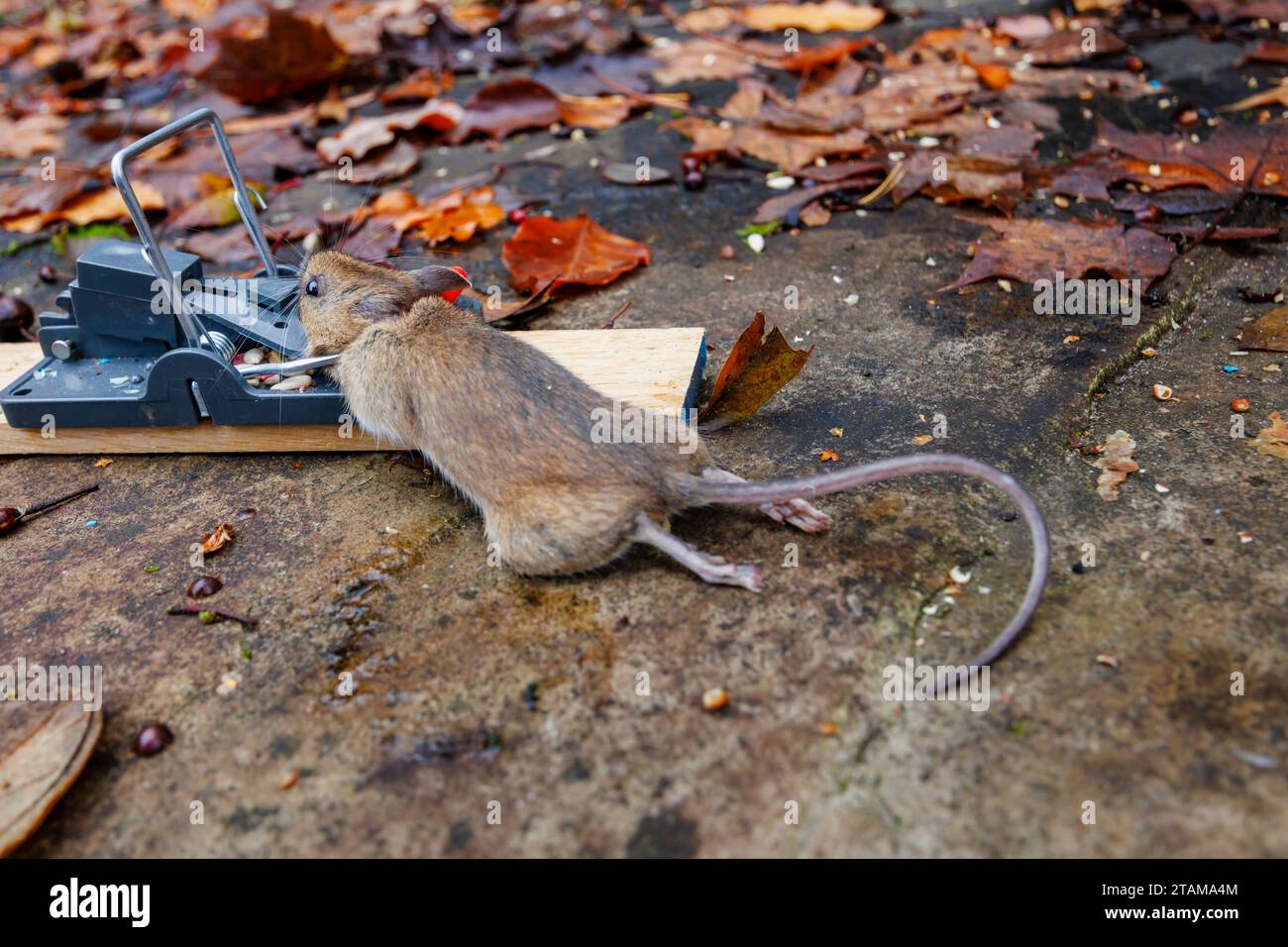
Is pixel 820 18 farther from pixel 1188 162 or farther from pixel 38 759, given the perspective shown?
pixel 38 759

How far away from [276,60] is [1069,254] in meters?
4.81

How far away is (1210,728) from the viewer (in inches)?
85.5

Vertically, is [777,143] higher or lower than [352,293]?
lower

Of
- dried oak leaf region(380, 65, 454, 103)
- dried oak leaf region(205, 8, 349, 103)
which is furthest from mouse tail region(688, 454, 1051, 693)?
dried oak leaf region(205, 8, 349, 103)

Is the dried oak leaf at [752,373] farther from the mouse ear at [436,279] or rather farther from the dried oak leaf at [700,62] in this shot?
the dried oak leaf at [700,62]

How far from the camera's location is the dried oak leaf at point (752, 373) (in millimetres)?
3242

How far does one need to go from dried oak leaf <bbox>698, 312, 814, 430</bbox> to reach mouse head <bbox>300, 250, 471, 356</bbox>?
0.94m

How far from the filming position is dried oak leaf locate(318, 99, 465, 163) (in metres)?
5.65

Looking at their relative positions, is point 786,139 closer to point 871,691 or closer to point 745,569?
point 745,569

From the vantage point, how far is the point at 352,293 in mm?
3430

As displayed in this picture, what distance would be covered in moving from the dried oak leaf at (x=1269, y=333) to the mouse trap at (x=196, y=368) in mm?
1837

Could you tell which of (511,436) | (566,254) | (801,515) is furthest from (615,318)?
(801,515)

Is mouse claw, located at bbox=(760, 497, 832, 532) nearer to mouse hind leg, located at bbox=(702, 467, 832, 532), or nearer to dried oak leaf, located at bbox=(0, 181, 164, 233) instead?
mouse hind leg, located at bbox=(702, 467, 832, 532)
